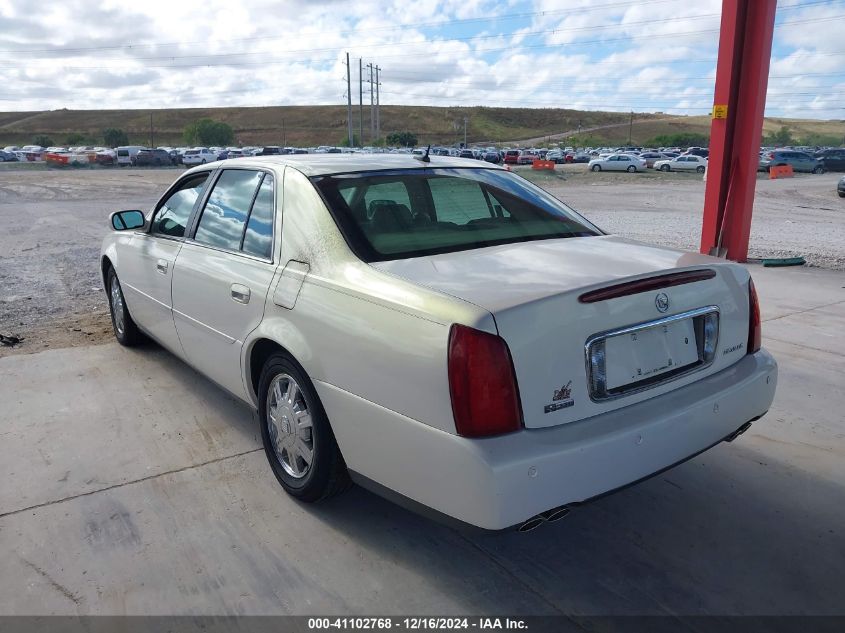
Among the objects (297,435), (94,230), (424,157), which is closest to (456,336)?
(297,435)

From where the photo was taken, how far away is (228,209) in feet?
13.1

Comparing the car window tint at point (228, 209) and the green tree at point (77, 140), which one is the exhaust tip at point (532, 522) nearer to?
the car window tint at point (228, 209)

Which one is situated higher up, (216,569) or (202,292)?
(202,292)

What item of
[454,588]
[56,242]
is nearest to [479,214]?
[454,588]

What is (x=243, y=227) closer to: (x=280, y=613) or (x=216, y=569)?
(x=216, y=569)

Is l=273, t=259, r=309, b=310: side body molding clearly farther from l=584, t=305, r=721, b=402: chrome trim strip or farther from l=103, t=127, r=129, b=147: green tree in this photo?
l=103, t=127, r=129, b=147: green tree

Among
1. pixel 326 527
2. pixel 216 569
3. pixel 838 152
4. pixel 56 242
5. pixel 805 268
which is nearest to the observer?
pixel 216 569

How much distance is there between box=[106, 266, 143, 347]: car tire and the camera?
18.3ft

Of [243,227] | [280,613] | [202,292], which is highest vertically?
[243,227]

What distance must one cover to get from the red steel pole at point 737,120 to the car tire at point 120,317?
7.81 m

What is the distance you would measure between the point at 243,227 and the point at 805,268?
8.27 m

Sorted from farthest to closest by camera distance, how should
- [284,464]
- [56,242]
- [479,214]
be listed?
1. [56,242]
2. [479,214]
3. [284,464]

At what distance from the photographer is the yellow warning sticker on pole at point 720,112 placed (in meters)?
9.62

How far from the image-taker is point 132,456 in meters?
3.87
